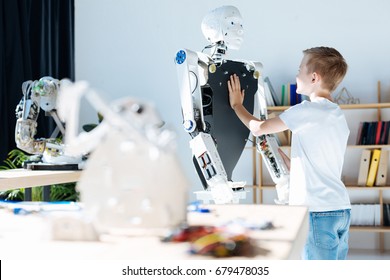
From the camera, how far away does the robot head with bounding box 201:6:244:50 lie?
211 centimetres

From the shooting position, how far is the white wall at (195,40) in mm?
4434

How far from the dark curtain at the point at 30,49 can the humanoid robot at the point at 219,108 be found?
246 centimetres

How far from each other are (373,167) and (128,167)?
3.84 meters

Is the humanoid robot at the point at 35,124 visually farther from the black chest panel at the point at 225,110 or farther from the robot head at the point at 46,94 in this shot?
the black chest panel at the point at 225,110

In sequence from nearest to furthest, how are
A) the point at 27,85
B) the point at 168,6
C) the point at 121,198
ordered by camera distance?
1. the point at 121,198
2. the point at 27,85
3. the point at 168,6

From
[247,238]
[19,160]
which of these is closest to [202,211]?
[247,238]

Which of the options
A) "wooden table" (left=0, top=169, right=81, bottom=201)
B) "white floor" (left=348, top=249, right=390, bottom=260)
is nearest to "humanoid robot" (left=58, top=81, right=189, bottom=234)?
"wooden table" (left=0, top=169, right=81, bottom=201)

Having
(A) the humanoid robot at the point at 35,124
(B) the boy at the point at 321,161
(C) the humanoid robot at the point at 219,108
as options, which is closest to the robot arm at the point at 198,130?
(C) the humanoid robot at the point at 219,108

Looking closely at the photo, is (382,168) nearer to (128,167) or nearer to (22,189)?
(22,189)

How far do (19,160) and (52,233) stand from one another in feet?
11.5

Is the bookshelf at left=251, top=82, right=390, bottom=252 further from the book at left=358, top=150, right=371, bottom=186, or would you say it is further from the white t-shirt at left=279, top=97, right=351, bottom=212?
the white t-shirt at left=279, top=97, right=351, bottom=212

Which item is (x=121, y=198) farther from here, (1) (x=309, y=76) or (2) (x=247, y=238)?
(1) (x=309, y=76)

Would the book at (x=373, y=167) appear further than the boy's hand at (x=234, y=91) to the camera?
Yes

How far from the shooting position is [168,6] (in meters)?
4.78
